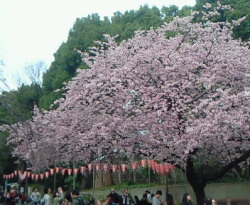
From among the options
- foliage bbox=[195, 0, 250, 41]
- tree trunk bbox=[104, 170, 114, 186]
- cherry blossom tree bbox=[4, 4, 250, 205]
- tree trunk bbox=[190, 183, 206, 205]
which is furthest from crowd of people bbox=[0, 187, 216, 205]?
tree trunk bbox=[104, 170, 114, 186]

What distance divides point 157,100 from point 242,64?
11.9 ft

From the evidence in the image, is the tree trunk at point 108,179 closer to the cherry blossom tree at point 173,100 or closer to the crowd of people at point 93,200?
the crowd of people at point 93,200

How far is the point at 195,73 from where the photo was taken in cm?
1681

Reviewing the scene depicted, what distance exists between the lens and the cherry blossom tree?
48.5 feet

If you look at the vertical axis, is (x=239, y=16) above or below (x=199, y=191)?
above

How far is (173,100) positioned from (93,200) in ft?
21.8

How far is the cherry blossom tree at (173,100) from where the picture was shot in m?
14.8

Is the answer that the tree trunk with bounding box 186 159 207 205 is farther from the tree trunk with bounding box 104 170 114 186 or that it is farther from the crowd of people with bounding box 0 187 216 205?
the tree trunk with bounding box 104 170 114 186

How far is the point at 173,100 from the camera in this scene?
1594cm

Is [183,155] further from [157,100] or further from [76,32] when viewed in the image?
[76,32]

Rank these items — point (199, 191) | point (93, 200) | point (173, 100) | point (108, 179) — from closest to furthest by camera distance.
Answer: point (173, 100)
point (199, 191)
point (93, 200)
point (108, 179)

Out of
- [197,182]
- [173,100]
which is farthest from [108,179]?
[173,100]

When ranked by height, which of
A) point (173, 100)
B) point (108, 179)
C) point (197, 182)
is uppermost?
point (173, 100)

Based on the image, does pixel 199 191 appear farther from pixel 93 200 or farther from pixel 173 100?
pixel 93 200
